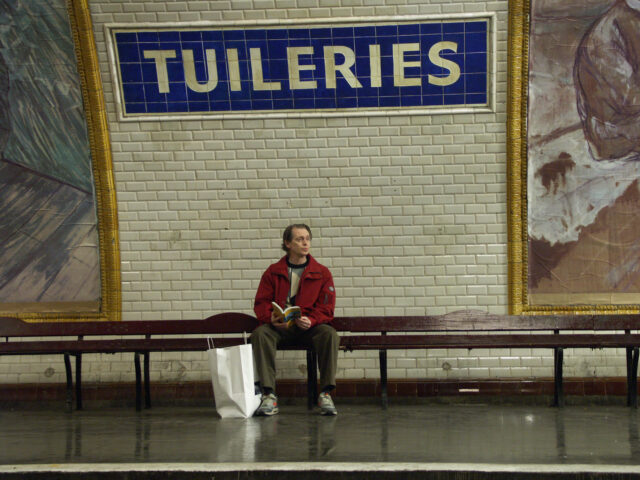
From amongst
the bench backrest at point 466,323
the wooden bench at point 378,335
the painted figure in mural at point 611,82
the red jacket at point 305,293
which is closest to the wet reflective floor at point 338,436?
the wooden bench at point 378,335

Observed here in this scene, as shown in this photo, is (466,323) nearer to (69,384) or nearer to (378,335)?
(378,335)

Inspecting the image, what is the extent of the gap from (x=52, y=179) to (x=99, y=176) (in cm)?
47

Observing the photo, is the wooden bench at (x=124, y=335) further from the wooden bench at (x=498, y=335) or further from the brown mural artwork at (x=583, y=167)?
the brown mural artwork at (x=583, y=167)

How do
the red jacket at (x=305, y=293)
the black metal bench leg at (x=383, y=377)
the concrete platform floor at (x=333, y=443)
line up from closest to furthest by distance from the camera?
the concrete platform floor at (x=333, y=443)
the red jacket at (x=305, y=293)
the black metal bench leg at (x=383, y=377)

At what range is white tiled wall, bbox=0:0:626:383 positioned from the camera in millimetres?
7613

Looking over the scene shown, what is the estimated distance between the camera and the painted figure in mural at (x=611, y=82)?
24.7ft

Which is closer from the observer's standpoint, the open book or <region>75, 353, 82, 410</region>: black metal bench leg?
the open book

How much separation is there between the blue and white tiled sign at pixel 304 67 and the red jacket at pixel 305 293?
1761 mm

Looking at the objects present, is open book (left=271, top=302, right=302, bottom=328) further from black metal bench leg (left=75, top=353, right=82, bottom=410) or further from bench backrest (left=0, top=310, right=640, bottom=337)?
black metal bench leg (left=75, top=353, right=82, bottom=410)

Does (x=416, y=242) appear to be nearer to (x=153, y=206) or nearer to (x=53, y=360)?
(x=153, y=206)

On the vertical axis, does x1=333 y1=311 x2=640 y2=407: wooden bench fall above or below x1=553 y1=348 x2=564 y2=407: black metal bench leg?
above

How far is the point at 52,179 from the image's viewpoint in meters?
7.90

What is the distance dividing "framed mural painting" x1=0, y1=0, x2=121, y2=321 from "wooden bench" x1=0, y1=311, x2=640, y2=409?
1.66 ft

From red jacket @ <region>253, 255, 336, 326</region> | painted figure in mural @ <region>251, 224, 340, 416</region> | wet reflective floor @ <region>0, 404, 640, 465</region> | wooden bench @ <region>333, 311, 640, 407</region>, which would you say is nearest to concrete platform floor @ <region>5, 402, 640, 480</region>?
wet reflective floor @ <region>0, 404, 640, 465</region>
